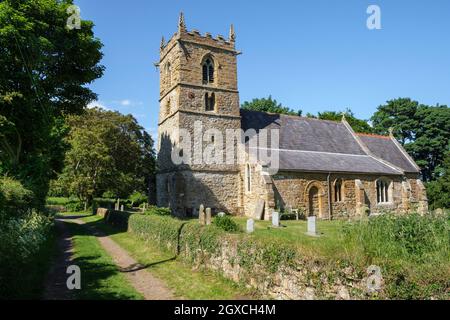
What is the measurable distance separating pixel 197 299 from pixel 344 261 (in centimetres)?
371

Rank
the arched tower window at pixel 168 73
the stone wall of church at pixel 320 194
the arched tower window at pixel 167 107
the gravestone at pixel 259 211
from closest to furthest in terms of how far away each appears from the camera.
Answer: the gravestone at pixel 259 211 < the stone wall of church at pixel 320 194 < the arched tower window at pixel 168 73 < the arched tower window at pixel 167 107

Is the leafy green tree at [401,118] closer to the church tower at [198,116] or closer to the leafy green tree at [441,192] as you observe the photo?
the leafy green tree at [441,192]

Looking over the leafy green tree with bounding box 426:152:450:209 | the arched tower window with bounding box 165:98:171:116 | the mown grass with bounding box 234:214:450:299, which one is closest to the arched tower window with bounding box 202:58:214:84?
the arched tower window with bounding box 165:98:171:116

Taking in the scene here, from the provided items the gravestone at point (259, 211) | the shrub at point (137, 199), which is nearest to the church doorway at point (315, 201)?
the gravestone at point (259, 211)

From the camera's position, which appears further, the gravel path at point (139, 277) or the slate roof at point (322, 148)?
the slate roof at point (322, 148)

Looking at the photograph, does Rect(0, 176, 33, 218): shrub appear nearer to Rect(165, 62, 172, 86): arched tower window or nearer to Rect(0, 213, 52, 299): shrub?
Rect(0, 213, 52, 299): shrub

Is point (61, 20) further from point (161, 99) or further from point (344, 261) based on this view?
point (344, 261)

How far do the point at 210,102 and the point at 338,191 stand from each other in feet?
41.4

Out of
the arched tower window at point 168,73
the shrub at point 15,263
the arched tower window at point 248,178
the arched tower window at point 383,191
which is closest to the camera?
the shrub at point 15,263

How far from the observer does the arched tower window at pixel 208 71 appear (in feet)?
93.8

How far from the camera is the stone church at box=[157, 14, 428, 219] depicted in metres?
26.0

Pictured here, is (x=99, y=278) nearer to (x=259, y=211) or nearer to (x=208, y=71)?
(x=259, y=211)

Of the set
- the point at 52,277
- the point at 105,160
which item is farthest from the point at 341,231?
the point at 105,160

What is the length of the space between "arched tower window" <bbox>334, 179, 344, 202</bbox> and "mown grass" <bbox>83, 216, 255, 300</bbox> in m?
17.3
